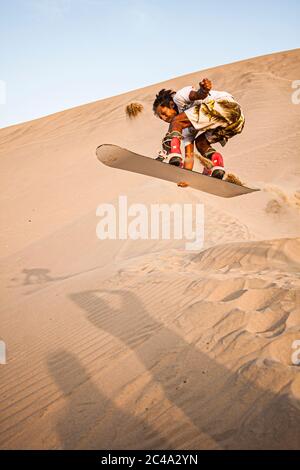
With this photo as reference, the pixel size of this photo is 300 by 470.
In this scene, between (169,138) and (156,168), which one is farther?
(156,168)

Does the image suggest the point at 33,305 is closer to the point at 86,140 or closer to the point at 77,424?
the point at 77,424

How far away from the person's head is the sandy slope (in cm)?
240

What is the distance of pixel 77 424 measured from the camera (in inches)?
121

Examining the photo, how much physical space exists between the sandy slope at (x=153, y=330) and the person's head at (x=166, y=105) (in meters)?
2.40

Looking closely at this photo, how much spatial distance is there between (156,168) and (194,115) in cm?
89

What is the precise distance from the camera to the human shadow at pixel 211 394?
8.42 feet

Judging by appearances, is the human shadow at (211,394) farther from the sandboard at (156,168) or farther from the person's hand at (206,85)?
the person's hand at (206,85)

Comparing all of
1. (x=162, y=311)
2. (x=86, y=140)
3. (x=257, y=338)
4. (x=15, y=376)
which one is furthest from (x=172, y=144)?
(x=86, y=140)

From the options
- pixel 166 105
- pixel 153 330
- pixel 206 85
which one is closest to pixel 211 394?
pixel 153 330

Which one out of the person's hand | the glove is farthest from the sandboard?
the person's hand

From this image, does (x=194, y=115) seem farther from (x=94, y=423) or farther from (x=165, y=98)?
(x=94, y=423)

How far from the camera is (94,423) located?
3053 millimetres

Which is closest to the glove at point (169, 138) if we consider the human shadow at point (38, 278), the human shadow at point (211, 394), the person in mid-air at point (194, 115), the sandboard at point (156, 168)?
the person in mid-air at point (194, 115)

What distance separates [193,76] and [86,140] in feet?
33.8
